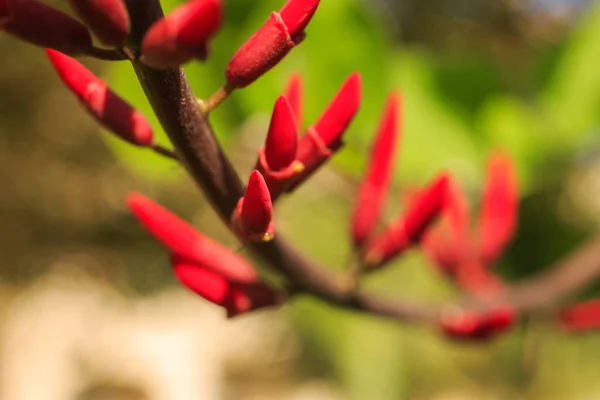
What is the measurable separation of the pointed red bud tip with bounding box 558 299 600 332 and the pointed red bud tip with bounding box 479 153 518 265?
63 millimetres

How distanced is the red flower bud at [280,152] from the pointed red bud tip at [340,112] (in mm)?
17

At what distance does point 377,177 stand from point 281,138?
129 mm

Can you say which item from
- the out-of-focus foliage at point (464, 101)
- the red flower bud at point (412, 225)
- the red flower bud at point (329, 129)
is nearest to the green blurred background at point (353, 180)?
the out-of-focus foliage at point (464, 101)

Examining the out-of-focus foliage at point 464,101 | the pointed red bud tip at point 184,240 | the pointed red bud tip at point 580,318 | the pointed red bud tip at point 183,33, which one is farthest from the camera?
the out-of-focus foliage at point 464,101

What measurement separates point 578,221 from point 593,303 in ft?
1.06

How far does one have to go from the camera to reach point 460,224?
18.4 inches

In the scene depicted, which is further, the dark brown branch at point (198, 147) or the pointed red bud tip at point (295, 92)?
the pointed red bud tip at point (295, 92)

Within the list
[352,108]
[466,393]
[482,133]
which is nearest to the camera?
[352,108]

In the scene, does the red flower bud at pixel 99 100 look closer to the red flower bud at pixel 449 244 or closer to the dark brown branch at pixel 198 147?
the dark brown branch at pixel 198 147

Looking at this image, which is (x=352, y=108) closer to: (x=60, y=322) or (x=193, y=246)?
(x=193, y=246)

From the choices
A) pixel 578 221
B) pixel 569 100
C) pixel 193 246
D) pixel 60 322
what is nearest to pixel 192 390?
pixel 60 322

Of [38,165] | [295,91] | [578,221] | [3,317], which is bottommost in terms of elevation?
[3,317]

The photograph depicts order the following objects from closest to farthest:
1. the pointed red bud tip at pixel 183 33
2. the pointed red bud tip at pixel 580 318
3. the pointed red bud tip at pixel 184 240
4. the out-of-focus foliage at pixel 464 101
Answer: the pointed red bud tip at pixel 183 33
the pointed red bud tip at pixel 184 240
the pointed red bud tip at pixel 580 318
the out-of-focus foliage at pixel 464 101

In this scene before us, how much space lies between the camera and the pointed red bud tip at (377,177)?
333mm
